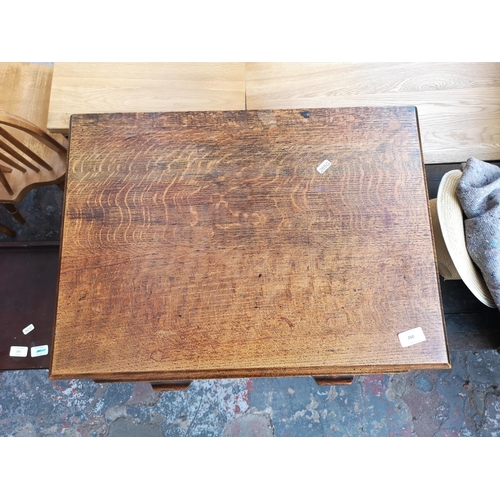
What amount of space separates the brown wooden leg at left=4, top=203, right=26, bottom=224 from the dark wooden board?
0.89 feet

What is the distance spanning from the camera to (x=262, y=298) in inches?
44.6

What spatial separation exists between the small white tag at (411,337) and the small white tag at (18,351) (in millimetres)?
1431

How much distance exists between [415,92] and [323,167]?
2.54ft

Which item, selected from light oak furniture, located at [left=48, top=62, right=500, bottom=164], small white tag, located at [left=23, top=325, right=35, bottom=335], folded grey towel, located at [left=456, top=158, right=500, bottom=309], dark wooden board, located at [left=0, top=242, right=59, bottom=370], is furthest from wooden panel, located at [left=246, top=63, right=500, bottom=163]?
small white tag, located at [left=23, top=325, right=35, bottom=335]

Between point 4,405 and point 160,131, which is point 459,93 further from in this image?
point 4,405

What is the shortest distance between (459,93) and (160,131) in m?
1.30

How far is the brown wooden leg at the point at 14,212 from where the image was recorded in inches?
71.1

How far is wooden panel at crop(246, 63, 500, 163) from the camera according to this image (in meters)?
1.64

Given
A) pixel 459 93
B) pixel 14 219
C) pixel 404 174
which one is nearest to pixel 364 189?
pixel 404 174

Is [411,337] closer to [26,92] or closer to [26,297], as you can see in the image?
[26,297]

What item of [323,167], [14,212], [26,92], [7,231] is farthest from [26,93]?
[323,167]

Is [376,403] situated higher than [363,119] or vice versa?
[363,119]

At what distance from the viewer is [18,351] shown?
157 centimetres

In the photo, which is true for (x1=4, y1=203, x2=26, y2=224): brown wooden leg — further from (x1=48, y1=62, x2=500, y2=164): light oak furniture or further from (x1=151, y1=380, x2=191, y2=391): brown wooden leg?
(x1=151, y1=380, x2=191, y2=391): brown wooden leg
